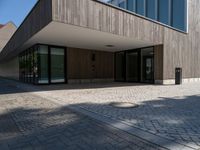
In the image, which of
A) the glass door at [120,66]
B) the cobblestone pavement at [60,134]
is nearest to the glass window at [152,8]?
the glass door at [120,66]

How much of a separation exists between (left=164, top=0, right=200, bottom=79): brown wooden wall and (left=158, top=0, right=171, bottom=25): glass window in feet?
6.69

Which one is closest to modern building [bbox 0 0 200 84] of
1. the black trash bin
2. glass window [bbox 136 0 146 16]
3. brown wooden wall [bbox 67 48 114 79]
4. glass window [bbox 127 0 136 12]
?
brown wooden wall [bbox 67 48 114 79]

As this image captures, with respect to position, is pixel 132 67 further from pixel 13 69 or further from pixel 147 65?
pixel 13 69

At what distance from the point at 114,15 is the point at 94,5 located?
4.61ft

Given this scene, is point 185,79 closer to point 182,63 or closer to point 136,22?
point 182,63

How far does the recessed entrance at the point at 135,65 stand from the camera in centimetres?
1384

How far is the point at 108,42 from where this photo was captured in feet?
39.6

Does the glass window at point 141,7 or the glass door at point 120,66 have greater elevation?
the glass window at point 141,7

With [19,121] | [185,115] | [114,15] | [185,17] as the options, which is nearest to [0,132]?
[19,121]

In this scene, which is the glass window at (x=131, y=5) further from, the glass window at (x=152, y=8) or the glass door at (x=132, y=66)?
the glass door at (x=132, y=66)

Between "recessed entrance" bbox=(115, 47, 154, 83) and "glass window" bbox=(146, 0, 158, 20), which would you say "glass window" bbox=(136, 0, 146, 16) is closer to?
"glass window" bbox=(146, 0, 158, 20)

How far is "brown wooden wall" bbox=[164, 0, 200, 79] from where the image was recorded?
42.6 ft

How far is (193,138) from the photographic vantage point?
299 centimetres

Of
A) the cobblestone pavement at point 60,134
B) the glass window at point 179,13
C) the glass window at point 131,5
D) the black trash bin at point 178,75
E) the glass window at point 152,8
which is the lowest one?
the cobblestone pavement at point 60,134
